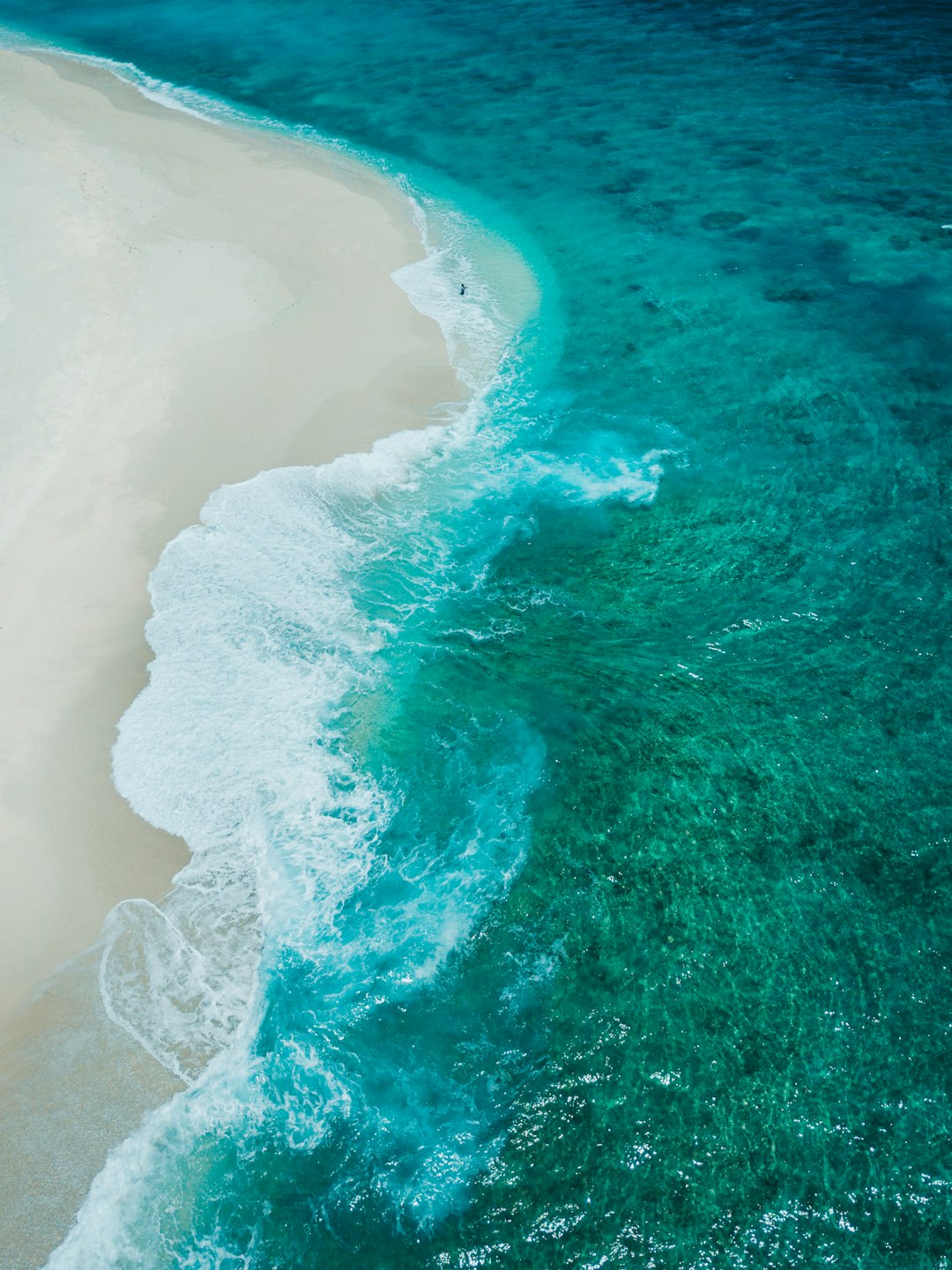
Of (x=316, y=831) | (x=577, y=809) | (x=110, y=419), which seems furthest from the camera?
(x=110, y=419)

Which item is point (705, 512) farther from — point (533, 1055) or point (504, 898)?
point (533, 1055)

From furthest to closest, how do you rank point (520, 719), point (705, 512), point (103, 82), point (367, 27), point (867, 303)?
point (367, 27), point (103, 82), point (867, 303), point (705, 512), point (520, 719)

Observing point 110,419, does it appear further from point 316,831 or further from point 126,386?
point 316,831

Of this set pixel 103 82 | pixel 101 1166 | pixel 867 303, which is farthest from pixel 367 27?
pixel 101 1166

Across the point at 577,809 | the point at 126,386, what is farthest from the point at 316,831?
the point at 126,386

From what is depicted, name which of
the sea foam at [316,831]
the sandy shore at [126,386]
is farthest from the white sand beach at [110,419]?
the sea foam at [316,831]
